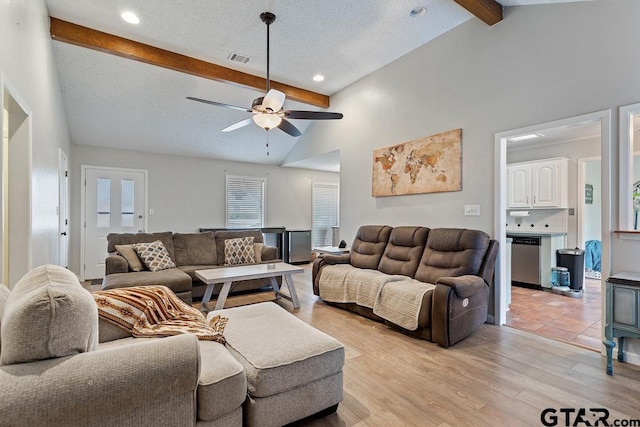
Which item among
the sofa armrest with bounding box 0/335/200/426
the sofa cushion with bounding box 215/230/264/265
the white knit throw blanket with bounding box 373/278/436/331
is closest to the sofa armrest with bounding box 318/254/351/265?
the white knit throw blanket with bounding box 373/278/436/331

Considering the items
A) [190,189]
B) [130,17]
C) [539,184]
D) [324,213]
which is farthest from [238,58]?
[539,184]

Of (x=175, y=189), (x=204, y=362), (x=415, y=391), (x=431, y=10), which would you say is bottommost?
(x=415, y=391)

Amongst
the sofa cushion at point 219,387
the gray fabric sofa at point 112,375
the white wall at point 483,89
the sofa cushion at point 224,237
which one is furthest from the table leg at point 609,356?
the sofa cushion at point 224,237

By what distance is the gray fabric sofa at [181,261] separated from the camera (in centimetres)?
350

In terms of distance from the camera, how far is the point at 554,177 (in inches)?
200

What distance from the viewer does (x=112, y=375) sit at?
3.49 ft

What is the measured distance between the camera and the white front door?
17.9 feet

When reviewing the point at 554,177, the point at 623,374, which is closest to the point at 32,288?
the point at 623,374

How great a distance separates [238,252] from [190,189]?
102 inches

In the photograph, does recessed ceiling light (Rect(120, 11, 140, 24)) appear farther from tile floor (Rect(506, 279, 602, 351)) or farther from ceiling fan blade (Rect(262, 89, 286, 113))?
tile floor (Rect(506, 279, 602, 351))

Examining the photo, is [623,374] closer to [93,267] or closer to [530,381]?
[530,381]

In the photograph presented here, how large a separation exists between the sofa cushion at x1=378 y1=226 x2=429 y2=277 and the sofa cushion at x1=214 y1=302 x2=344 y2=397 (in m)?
1.95

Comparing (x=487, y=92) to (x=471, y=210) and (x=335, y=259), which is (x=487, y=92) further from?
(x=335, y=259)

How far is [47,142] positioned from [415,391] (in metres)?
4.32
